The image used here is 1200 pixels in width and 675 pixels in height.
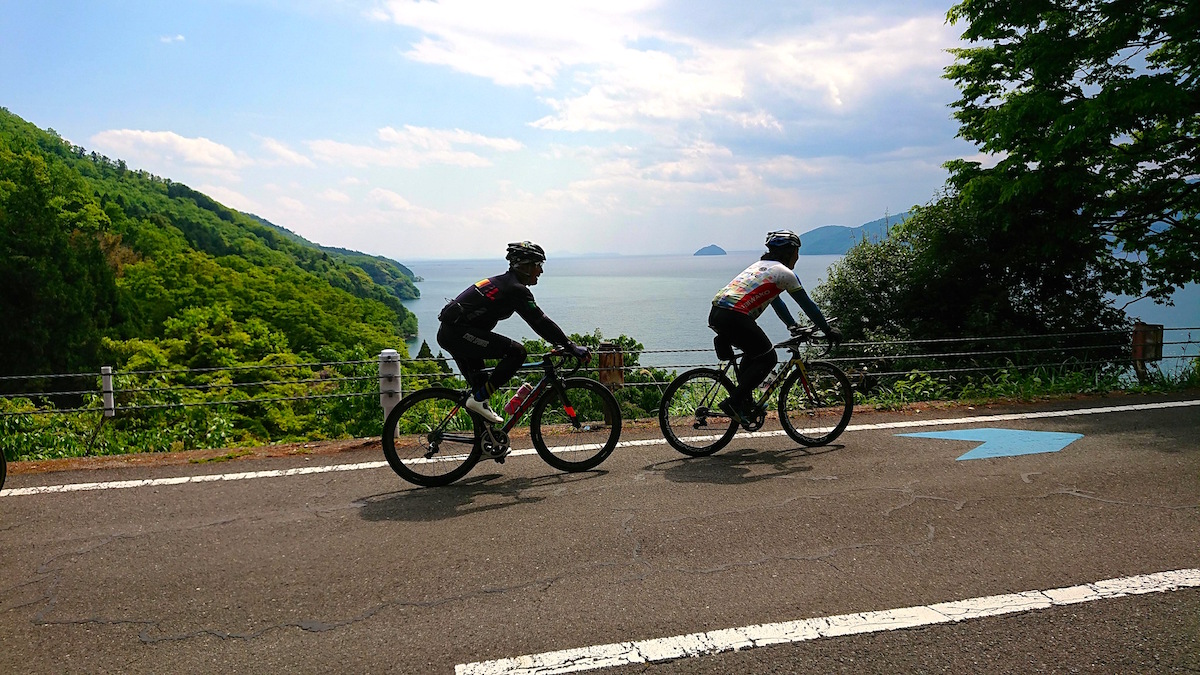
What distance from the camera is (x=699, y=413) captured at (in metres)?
7.23

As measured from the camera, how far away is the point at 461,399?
6289mm

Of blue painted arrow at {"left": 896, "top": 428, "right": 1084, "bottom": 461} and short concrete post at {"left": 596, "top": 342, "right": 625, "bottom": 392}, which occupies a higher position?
→ short concrete post at {"left": 596, "top": 342, "right": 625, "bottom": 392}

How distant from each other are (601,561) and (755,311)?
3.31 meters

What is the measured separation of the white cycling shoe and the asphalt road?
20.3 inches

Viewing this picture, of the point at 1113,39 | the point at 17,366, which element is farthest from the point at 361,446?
the point at 17,366

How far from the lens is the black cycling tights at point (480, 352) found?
615 cm

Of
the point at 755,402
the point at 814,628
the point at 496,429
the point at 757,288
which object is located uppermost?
the point at 757,288

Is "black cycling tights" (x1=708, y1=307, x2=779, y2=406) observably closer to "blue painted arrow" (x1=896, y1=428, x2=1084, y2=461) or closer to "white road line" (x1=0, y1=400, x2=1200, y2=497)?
"white road line" (x1=0, y1=400, x2=1200, y2=497)

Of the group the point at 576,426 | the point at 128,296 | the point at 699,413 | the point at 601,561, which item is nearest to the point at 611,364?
the point at 699,413

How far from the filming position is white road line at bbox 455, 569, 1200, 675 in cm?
336

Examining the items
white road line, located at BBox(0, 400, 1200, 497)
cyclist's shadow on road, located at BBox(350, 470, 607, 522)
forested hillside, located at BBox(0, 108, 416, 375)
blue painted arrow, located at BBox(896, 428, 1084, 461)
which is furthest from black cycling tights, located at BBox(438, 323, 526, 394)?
forested hillside, located at BBox(0, 108, 416, 375)

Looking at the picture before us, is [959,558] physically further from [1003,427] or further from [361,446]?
[361,446]

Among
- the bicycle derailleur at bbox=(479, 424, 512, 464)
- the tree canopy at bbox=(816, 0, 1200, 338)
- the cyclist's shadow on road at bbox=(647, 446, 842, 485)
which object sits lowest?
the cyclist's shadow on road at bbox=(647, 446, 842, 485)

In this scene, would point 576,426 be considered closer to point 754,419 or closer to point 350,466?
point 754,419
